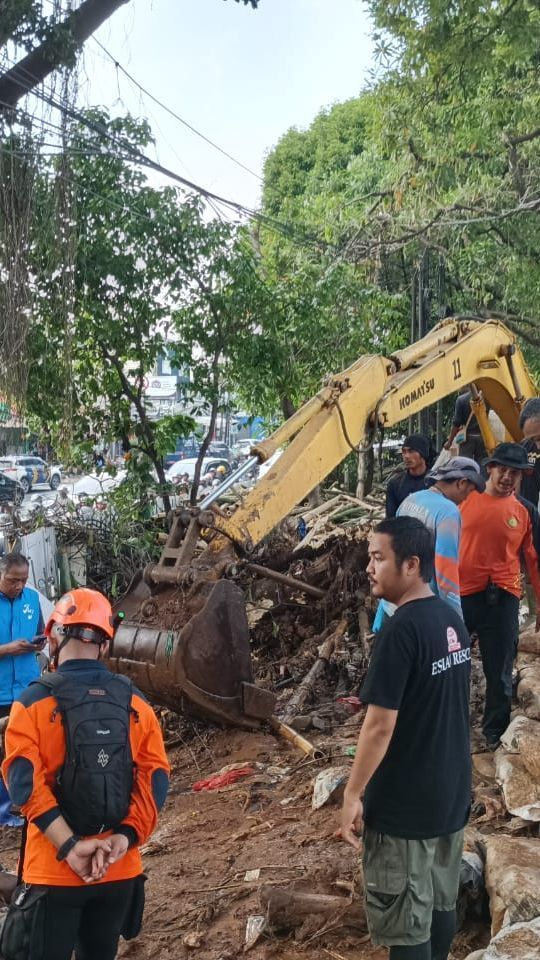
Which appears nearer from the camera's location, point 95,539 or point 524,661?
point 524,661

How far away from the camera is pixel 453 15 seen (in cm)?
816

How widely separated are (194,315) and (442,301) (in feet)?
25.7

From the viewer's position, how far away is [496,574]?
19.9 feet

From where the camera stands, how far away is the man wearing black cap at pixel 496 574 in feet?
19.8

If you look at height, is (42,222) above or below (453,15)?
below

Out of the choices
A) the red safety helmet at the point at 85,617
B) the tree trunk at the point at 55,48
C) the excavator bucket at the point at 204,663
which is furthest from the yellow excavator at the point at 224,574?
the red safety helmet at the point at 85,617

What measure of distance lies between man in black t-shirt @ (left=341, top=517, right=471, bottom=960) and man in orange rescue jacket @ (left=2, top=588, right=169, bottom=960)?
71 centimetres

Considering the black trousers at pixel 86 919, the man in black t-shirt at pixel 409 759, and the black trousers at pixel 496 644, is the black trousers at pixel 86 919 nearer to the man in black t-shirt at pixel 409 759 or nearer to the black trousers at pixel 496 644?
the man in black t-shirt at pixel 409 759

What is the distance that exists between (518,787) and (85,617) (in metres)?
3.08

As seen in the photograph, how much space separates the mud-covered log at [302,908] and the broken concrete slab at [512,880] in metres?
0.62

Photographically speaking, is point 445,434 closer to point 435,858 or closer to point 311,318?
point 311,318

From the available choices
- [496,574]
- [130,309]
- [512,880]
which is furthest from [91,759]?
[130,309]

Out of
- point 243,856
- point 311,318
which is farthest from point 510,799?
point 311,318

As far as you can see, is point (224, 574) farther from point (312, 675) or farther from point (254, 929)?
point (254, 929)
